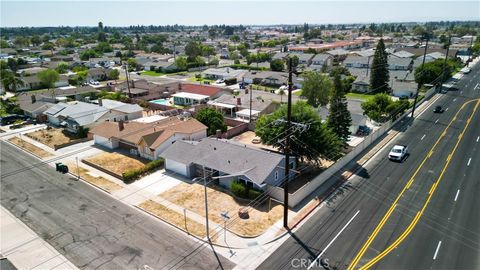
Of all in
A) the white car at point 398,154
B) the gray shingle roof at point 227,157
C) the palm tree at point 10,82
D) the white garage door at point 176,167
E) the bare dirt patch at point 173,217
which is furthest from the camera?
the palm tree at point 10,82

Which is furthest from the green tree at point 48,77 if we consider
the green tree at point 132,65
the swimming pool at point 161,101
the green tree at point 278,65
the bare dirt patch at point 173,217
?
the bare dirt patch at point 173,217

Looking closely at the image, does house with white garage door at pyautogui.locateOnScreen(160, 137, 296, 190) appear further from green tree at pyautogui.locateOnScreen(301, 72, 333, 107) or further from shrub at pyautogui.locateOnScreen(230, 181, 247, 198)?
green tree at pyautogui.locateOnScreen(301, 72, 333, 107)

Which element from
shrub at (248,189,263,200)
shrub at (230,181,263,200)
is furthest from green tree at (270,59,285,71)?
shrub at (248,189,263,200)

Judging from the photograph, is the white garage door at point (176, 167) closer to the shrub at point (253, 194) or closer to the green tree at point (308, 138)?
the shrub at point (253, 194)

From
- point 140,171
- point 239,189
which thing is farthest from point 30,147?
point 239,189

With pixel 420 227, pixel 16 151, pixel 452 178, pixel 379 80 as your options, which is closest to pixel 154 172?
pixel 16 151

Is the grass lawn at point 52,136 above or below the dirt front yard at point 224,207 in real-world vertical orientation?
above

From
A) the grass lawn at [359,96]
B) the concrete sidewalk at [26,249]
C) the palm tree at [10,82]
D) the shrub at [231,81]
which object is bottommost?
the concrete sidewalk at [26,249]

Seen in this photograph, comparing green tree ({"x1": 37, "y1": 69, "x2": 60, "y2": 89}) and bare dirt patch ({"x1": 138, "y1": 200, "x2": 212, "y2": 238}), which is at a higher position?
green tree ({"x1": 37, "y1": 69, "x2": 60, "y2": 89})
